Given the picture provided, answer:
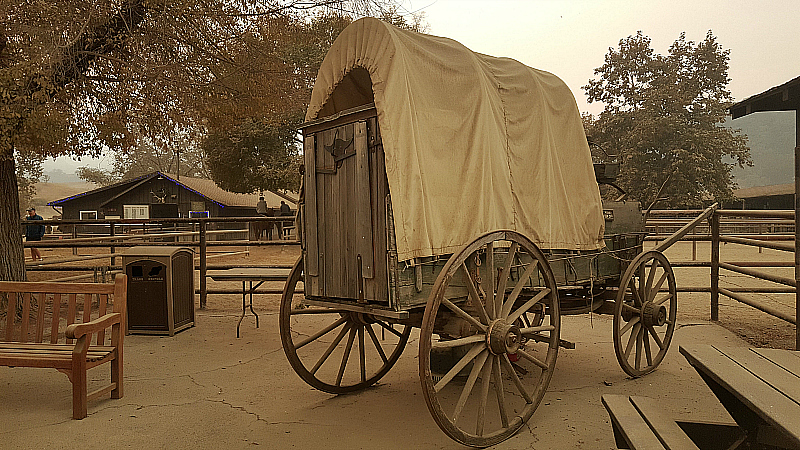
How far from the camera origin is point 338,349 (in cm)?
646

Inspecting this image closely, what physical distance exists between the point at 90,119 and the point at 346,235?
5733 millimetres

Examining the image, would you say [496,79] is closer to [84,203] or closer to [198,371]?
[198,371]

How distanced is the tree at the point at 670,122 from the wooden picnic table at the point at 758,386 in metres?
29.4

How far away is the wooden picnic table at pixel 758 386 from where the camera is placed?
6.75 ft

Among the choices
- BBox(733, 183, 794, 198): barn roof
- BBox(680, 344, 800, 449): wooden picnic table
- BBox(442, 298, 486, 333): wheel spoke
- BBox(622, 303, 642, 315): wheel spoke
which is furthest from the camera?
BBox(733, 183, 794, 198): barn roof

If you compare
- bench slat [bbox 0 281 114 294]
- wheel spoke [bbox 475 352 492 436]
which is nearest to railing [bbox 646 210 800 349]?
wheel spoke [bbox 475 352 492 436]

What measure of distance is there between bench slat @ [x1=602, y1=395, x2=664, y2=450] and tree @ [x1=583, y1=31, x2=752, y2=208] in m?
29.7

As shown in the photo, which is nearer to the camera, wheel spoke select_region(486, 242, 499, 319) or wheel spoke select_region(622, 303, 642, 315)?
wheel spoke select_region(486, 242, 499, 319)

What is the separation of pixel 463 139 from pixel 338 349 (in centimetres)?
327

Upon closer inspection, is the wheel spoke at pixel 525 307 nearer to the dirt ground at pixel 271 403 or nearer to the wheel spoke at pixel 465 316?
the wheel spoke at pixel 465 316

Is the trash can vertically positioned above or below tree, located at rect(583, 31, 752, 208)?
below

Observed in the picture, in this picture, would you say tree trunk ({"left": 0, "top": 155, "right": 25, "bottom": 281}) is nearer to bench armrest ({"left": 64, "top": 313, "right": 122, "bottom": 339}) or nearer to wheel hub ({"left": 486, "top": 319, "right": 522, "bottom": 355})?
bench armrest ({"left": 64, "top": 313, "right": 122, "bottom": 339})

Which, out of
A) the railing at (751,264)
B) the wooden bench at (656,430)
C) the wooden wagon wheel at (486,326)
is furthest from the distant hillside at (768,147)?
the wooden bench at (656,430)

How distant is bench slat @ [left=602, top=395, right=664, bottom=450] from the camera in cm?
228
